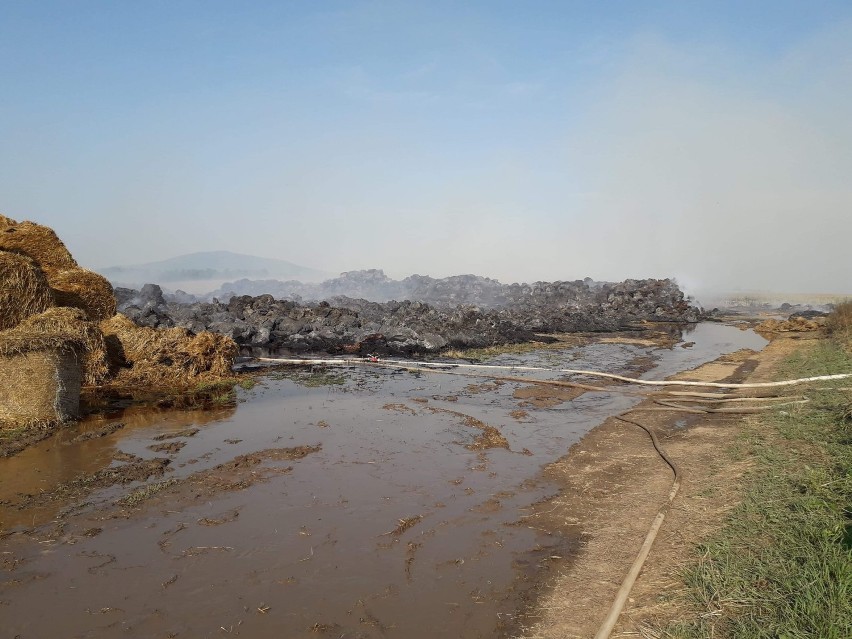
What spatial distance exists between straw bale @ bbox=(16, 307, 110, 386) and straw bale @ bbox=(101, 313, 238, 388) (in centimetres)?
47

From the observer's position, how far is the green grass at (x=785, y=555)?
9.91 ft

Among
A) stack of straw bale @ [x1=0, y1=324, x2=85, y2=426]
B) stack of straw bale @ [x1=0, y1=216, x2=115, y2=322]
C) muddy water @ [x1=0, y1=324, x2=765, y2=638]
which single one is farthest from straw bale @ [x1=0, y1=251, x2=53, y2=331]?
muddy water @ [x1=0, y1=324, x2=765, y2=638]

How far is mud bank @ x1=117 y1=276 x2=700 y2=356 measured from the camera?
18.6 metres

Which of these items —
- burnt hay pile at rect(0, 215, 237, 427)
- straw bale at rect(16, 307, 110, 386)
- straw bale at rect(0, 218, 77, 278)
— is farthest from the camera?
straw bale at rect(0, 218, 77, 278)

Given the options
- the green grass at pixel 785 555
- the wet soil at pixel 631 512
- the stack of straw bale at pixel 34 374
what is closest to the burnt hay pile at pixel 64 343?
the stack of straw bale at pixel 34 374

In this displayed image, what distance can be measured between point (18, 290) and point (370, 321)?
1421 centimetres

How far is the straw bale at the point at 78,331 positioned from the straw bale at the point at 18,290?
2.03 feet

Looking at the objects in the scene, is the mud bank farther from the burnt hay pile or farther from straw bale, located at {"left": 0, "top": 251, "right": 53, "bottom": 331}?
straw bale, located at {"left": 0, "top": 251, "right": 53, "bottom": 331}

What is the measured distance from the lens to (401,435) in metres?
8.02

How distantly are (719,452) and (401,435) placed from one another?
168 inches

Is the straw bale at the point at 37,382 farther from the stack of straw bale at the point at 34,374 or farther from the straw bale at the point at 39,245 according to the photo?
the straw bale at the point at 39,245

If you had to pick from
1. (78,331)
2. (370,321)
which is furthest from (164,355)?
(370,321)

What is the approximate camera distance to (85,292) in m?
11.6

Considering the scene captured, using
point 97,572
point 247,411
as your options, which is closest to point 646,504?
point 97,572
